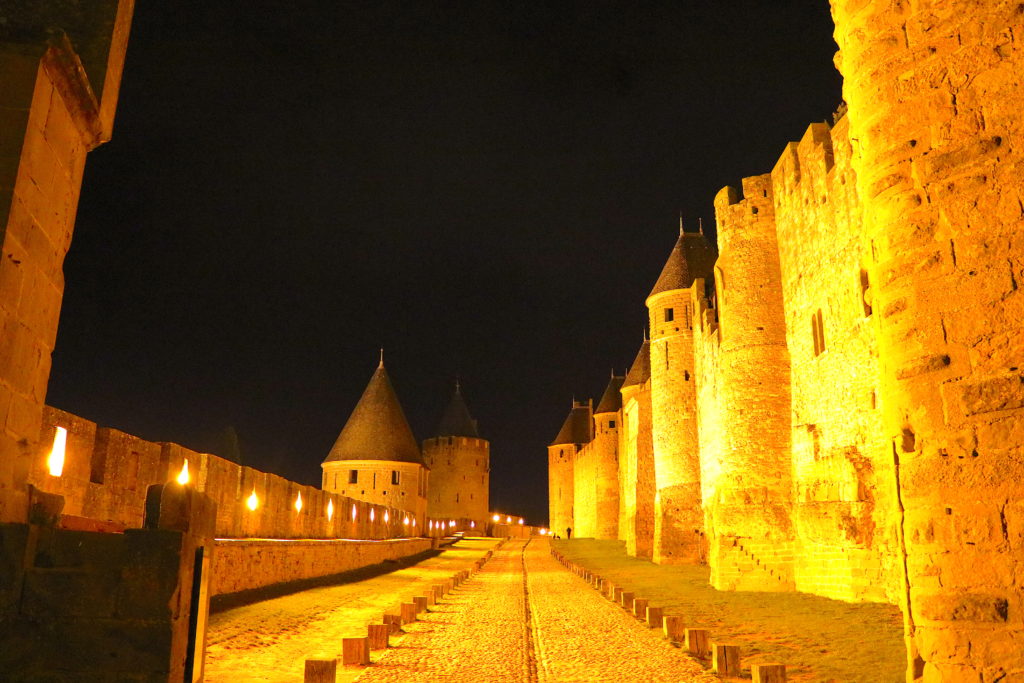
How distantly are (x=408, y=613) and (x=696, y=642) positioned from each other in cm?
401

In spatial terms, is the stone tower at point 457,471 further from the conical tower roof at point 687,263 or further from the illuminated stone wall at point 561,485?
the conical tower roof at point 687,263

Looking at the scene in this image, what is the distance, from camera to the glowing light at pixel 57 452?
281 inches

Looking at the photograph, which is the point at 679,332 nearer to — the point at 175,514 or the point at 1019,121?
the point at 1019,121

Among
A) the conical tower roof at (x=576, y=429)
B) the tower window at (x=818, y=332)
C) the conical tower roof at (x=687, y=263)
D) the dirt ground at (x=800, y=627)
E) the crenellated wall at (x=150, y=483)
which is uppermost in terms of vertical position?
the conical tower roof at (x=687, y=263)

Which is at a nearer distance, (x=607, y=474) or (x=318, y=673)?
(x=318, y=673)

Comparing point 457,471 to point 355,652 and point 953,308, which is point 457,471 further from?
point 953,308

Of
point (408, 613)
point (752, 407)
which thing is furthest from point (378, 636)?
point (752, 407)

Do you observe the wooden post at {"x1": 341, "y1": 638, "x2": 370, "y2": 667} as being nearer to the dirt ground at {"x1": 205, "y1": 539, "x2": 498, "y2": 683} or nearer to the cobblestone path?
the cobblestone path

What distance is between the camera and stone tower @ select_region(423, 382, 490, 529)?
54094mm

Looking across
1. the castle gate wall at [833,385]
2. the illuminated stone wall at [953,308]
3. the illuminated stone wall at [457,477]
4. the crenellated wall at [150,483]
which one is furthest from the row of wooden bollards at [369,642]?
the illuminated stone wall at [457,477]

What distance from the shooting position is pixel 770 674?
568 cm

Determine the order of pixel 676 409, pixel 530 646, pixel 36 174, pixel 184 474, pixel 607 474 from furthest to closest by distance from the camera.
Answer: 1. pixel 607 474
2. pixel 676 409
3. pixel 184 474
4. pixel 530 646
5. pixel 36 174

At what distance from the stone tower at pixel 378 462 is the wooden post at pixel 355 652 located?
28.4 metres

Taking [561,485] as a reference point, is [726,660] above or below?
below
